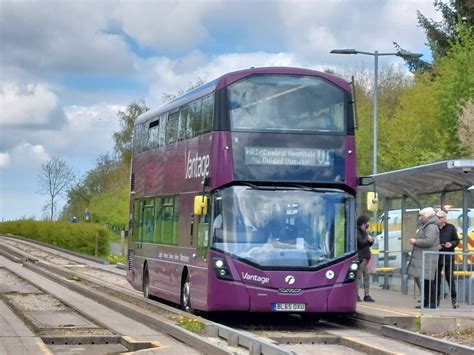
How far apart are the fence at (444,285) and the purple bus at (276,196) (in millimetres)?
1247

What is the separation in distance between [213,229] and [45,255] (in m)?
39.4

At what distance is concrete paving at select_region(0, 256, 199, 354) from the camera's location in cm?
1559

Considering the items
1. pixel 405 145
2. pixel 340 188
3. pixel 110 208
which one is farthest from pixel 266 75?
pixel 110 208

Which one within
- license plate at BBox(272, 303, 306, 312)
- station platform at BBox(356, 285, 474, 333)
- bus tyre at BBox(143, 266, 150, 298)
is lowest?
station platform at BBox(356, 285, 474, 333)

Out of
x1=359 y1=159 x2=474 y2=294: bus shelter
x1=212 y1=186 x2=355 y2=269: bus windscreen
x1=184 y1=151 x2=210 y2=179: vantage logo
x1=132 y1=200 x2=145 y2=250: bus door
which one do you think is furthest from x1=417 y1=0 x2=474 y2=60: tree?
x1=212 y1=186 x2=355 y2=269: bus windscreen

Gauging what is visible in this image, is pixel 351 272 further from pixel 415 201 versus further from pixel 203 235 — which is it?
pixel 415 201

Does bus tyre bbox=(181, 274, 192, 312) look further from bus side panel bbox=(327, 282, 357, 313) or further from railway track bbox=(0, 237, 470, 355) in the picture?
bus side panel bbox=(327, 282, 357, 313)

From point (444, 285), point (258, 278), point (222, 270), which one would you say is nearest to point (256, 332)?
point (258, 278)

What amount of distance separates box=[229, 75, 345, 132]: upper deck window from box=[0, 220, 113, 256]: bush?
4346cm

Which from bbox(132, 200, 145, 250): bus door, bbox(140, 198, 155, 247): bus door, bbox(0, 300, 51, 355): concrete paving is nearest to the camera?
bbox(0, 300, 51, 355): concrete paving

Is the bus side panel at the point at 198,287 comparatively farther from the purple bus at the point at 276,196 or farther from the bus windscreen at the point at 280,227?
the bus windscreen at the point at 280,227

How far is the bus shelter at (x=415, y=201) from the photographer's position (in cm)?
2014

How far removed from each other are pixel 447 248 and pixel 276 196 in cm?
351

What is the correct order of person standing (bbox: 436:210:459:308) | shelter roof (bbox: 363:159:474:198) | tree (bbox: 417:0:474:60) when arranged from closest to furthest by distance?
person standing (bbox: 436:210:459:308)
shelter roof (bbox: 363:159:474:198)
tree (bbox: 417:0:474:60)
